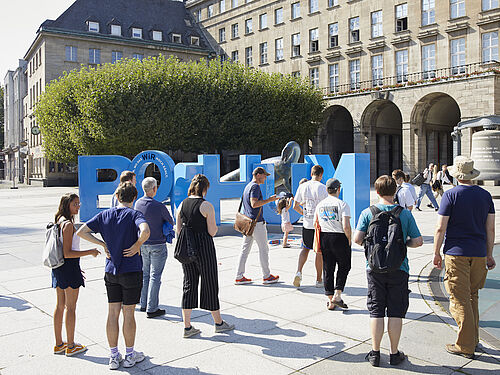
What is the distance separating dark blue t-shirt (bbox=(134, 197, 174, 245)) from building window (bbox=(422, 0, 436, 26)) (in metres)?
37.6

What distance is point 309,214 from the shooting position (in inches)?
301

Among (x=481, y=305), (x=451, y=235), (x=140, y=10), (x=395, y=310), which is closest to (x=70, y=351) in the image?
(x=395, y=310)

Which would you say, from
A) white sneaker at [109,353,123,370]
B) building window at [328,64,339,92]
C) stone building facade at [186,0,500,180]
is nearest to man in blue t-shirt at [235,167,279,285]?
white sneaker at [109,353,123,370]

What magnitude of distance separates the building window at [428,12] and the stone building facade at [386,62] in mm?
75

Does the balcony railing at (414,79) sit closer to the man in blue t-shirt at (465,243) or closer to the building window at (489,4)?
the building window at (489,4)

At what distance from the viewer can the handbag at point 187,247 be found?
18.2 ft

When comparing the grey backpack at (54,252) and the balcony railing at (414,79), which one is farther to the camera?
the balcony railing at (414,79)

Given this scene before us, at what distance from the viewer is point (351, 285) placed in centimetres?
786

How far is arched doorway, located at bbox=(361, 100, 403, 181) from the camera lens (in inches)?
1673

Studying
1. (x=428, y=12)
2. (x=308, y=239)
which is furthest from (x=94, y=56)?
(x=308, y=239)

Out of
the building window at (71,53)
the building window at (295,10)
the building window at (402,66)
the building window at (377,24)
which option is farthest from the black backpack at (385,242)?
the building window at (71,53)

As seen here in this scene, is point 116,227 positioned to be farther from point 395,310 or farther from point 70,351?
point 395,310

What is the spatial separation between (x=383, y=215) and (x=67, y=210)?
10.6 feet

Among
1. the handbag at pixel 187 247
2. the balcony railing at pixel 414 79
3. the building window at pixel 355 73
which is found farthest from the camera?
the building window at pixel 355 73
